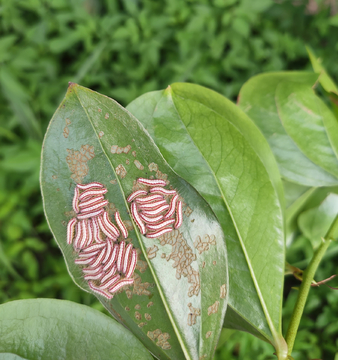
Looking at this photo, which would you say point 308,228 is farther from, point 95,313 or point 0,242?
point 0,242

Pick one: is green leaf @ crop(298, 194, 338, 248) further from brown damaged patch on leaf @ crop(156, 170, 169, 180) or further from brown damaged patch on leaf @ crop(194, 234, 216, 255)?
brown damaged patch on leaf @ crop(156, 170, 169, 180)

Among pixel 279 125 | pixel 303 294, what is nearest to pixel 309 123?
pixel 279 125

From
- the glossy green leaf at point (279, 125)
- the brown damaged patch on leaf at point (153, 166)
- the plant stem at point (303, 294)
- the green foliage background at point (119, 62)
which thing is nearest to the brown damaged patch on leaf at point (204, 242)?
the brown damaged patch on leaf at point (153, 166)

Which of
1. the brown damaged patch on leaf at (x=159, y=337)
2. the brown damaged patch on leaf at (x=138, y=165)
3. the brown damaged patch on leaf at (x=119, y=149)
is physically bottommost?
the brown damaged patch on leaf at (x=159, y=337)

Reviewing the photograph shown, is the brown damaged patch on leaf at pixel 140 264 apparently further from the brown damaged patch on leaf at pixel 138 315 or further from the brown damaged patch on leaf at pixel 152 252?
the brown damaged patch on leaf at pixel 138 315

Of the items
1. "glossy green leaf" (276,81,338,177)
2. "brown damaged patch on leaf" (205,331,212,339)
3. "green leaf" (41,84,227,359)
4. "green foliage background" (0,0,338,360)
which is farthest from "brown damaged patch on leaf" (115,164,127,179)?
"green foliage background" (0,0,338,360)

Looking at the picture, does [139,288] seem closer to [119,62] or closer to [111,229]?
[111,229]
